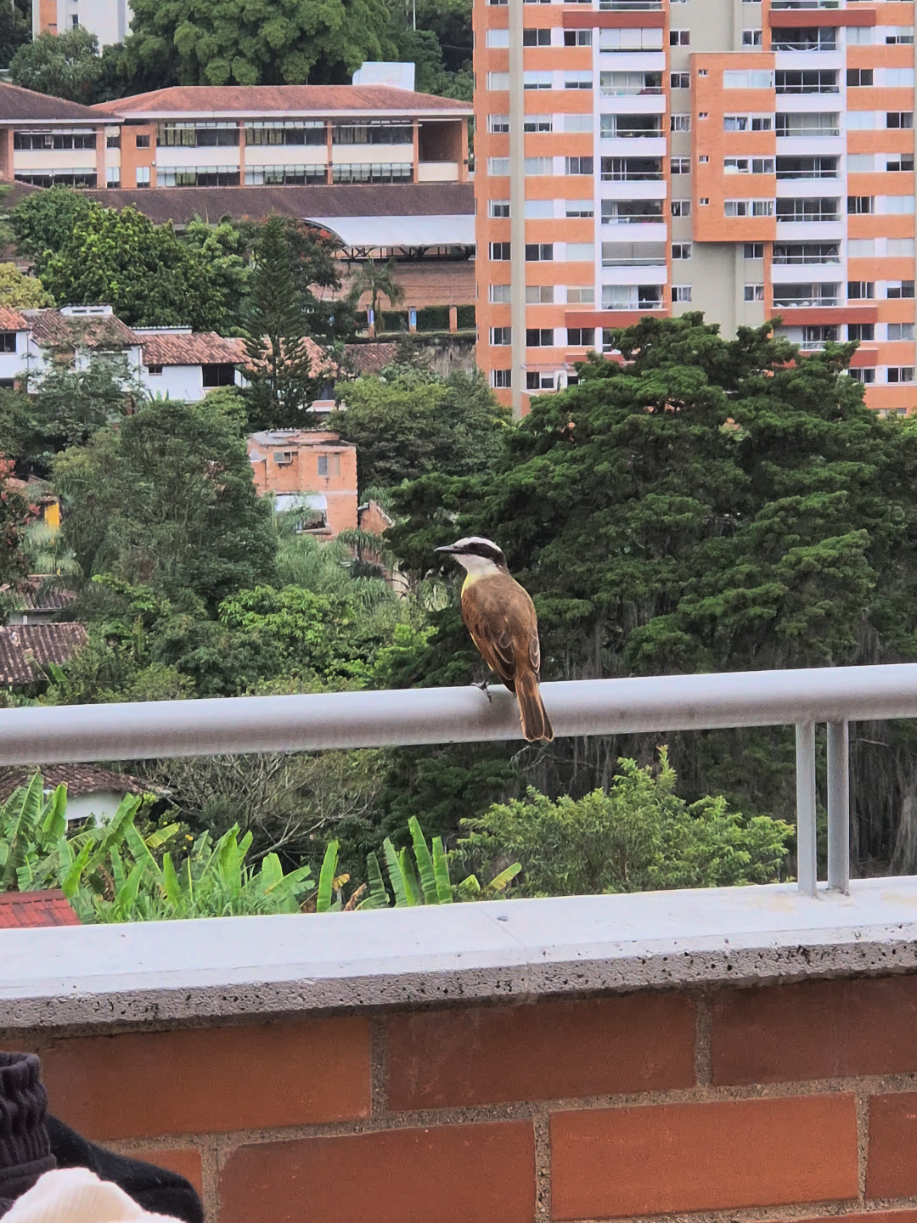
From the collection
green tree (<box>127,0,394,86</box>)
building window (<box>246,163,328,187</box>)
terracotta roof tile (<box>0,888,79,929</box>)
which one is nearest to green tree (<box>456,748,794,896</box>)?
terracotta roof tile (<box>0,888,79,929</box>)

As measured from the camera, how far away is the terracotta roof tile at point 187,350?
94.8 ft

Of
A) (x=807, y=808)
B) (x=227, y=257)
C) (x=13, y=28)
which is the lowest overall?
(x=807, y=808)

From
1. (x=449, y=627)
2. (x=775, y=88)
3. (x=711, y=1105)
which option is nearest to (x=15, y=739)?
(x=711, y=1105)

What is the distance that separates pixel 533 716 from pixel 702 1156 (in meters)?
0.16

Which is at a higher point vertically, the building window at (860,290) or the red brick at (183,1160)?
the building window at (860,290)

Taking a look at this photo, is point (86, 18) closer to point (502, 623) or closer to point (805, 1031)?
point (502, 623)

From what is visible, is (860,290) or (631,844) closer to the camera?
(631,844)

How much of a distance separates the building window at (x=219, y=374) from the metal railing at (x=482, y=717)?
28951 mm

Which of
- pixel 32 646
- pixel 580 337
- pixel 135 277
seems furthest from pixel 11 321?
pixel 32 646

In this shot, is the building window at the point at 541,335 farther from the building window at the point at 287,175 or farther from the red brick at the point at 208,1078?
the red brick at the point at 208,1078

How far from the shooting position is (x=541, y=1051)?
58 centimetres

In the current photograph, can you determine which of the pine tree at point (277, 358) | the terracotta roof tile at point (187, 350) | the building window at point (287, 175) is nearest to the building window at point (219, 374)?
the terracotta roof tile at point (187, 350)

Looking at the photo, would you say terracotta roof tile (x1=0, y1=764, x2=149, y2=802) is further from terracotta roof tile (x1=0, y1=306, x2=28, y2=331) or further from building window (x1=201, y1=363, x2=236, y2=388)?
building window (x1=201, y1=363, x2=236, y2=388)

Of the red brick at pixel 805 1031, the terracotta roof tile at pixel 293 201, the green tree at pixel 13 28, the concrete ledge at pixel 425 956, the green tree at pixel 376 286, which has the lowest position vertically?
the red brick at pixel 805 1031
